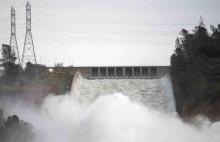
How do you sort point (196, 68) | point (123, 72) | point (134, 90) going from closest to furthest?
point (196, 68), point (134, 90), point (123, 72)

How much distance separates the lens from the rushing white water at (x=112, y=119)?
98.0 feet

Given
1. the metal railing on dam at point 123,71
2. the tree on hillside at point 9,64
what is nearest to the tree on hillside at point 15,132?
the tree on hillside at point 9,64

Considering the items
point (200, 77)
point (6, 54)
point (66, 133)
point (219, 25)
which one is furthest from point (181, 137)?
point (6, 54)

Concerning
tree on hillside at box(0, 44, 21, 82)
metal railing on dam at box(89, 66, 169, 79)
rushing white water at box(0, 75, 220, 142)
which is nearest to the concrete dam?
rushing white water at box(0, 75, 220, 142)

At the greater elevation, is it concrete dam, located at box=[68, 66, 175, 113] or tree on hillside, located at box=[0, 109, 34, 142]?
concrete dam, located at box=[68, 66, 175, 113]

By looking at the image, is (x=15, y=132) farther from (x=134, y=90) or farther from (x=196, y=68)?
(x=134, y=90)

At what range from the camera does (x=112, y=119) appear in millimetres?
31469

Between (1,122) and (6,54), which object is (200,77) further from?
(6,54)

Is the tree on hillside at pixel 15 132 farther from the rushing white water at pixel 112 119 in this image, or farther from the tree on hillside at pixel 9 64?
the tree on hillside at pixel 9 64

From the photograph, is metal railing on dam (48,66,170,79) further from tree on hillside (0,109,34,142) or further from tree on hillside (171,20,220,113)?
tree on hillside (0,109,34,142)

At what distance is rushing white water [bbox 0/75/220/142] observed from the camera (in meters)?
29.9

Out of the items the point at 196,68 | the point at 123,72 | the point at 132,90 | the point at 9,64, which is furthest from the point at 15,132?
the point at 123,72

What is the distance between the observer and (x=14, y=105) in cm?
4259

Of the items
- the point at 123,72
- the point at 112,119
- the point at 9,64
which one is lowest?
the point at 112,119
